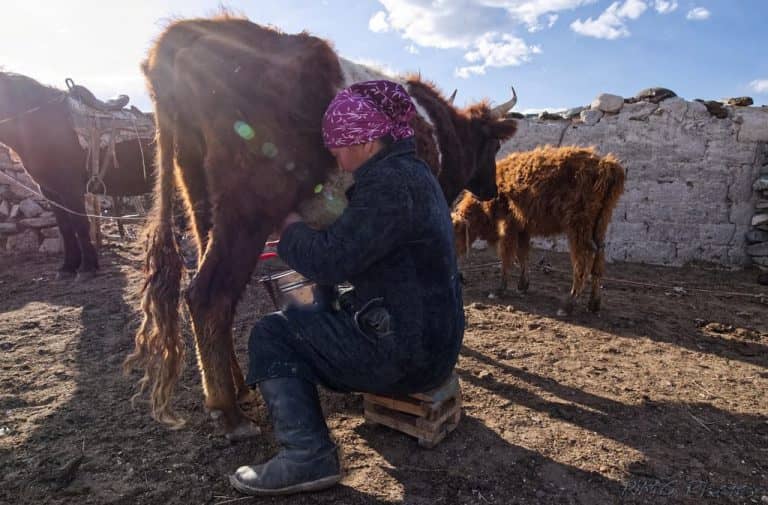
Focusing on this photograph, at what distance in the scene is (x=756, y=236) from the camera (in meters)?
7.95

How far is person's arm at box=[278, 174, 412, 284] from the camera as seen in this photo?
6.58 feet

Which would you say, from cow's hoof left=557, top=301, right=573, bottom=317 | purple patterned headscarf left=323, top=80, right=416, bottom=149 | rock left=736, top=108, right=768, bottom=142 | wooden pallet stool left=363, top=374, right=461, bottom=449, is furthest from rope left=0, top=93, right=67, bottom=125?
rock left=736, top=108, right=768, bottom=142

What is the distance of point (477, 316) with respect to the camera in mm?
5504

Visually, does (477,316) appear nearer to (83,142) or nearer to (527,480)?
(527,480)

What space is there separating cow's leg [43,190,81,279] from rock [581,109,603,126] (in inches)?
362

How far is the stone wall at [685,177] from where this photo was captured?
795 centimetres

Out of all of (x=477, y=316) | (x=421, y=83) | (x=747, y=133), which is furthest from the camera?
(x=747, y=133)

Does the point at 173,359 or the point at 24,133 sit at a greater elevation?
the point at 24,133

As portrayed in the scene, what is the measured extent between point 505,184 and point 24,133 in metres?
Result: 6.84

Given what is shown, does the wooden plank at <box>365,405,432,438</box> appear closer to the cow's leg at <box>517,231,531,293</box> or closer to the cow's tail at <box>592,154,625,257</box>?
the cow's tail at <box>592,154,625,257</box>

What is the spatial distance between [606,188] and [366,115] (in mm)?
4232

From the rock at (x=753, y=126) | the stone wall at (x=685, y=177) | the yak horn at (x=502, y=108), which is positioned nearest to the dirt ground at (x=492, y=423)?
the yak horn at (x=502, y=108)

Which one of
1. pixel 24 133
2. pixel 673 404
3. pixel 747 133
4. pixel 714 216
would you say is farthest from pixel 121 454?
pixel 747 133

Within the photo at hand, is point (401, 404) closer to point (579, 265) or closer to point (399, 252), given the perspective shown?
point (399, 252)
